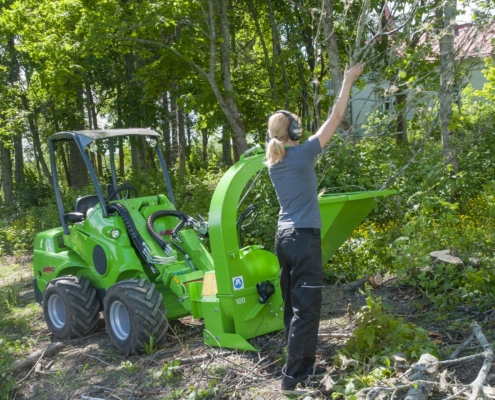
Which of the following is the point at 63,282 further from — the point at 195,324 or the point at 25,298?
the point at 25,298

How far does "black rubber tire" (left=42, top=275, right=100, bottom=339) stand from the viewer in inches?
240

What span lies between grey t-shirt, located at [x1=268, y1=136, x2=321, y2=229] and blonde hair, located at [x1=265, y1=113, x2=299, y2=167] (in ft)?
0.26

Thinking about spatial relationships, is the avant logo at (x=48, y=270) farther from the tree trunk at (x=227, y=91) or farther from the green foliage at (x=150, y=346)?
the tree trunk at (x=227, y=91)

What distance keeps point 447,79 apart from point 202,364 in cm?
481

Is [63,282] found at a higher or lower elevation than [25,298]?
higher

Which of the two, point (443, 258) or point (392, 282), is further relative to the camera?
point (392, 282)

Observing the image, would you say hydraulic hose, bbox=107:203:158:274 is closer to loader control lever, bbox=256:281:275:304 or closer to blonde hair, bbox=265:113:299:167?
loader control lever, bbox=256:281:275:304

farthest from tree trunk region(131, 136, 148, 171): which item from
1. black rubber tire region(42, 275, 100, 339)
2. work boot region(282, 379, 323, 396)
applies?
work boot region(282, 379, 323, 396)

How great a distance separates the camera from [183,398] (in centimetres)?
418

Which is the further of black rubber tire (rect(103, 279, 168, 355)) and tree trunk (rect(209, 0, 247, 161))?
tree trunk (rect(209, 0, 247, 161))

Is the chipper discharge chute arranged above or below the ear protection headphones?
below

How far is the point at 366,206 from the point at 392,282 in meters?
1.58

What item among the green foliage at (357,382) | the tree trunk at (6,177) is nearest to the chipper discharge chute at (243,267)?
the green foliage at (357,382)

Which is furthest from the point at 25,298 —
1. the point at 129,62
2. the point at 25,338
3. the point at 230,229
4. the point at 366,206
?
the point at 129,62
